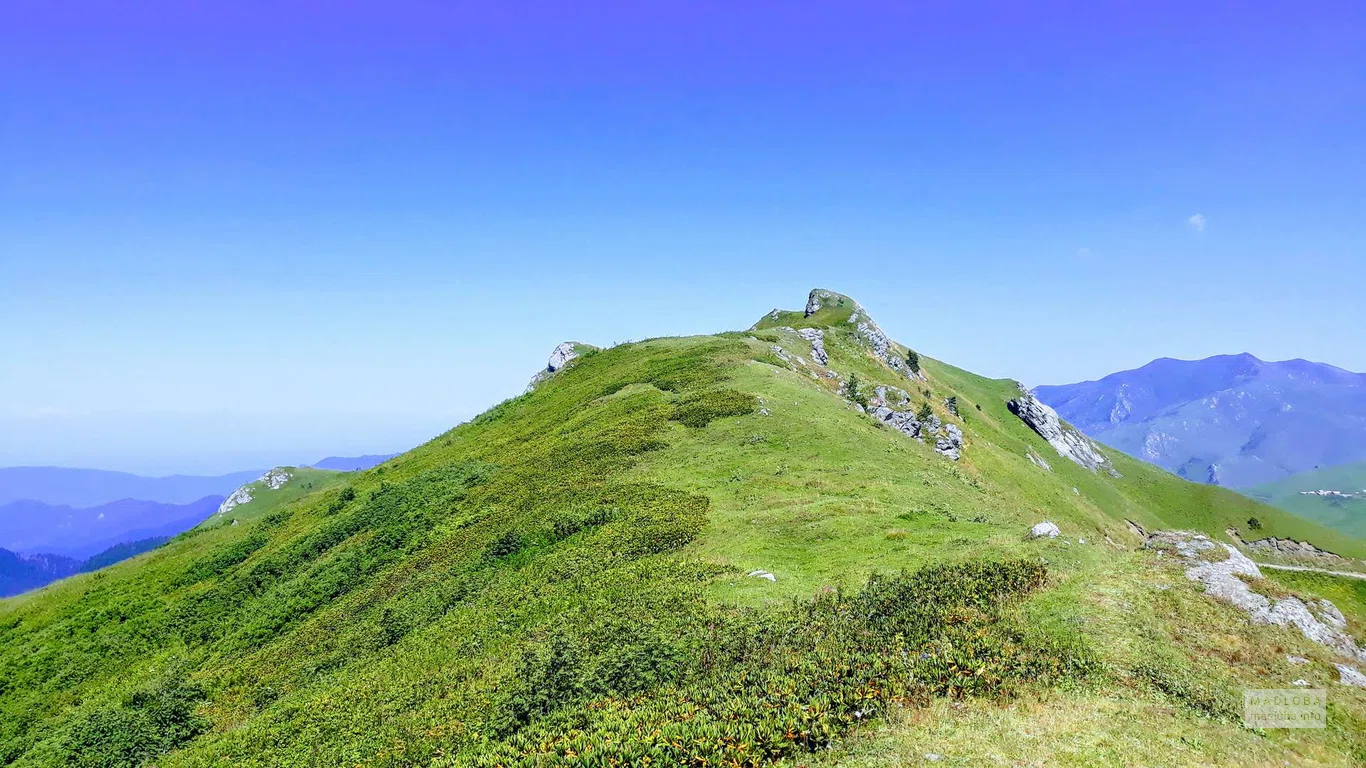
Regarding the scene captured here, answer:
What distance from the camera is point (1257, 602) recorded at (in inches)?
638

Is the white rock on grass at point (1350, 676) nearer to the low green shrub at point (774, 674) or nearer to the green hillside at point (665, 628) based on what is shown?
the green hillside at point (665, 628)

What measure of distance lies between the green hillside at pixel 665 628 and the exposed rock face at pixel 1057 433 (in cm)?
10229

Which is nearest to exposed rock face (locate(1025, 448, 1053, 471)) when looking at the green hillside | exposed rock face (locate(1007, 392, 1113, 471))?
exposed rock face (locate(1007, 392, 1113, 471))

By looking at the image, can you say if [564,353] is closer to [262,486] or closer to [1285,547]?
[262,486]

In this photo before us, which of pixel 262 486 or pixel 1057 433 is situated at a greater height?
pixel 262 486

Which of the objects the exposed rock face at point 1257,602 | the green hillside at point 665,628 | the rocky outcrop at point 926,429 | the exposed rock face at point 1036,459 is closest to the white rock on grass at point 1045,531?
the green hillside at point 665,628

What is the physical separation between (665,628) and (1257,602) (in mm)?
15765

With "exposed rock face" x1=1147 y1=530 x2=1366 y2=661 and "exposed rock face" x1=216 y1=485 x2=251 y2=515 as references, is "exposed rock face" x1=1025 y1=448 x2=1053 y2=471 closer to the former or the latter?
"exposed rock face" x1=1147 y1=530 x2=1366 y2=661

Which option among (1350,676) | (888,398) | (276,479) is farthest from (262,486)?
(1350,676)

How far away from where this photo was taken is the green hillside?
12.9 metres

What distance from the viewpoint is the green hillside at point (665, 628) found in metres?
12.9

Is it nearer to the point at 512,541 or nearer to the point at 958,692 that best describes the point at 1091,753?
the point at 958,692

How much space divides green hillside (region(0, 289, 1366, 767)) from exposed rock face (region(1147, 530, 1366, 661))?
0.54 metres

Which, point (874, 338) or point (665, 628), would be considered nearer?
point (665, 628)
